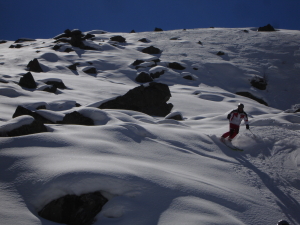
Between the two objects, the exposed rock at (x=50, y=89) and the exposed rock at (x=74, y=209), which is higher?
the exposed rock at (x=50, y=89)

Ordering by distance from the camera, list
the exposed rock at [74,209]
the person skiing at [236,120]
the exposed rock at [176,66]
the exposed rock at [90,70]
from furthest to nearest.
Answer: the exposed rock at [176,66], the exposed rock at [90,70], the person skiing at [236,120], the exposed rock at [74,209]

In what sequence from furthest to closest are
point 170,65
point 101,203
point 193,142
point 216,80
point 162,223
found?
point 170,65
point 216,80
point 193,142
point 101,203
point 162,223

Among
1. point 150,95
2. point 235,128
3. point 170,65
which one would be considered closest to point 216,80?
point 170,65

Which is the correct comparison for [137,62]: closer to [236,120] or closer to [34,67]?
[34,67]

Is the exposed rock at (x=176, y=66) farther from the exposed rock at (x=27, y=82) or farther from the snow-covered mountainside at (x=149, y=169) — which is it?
the snow-covered mountainside at (x=149, y=169)

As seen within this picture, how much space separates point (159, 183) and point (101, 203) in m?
→ 0.94

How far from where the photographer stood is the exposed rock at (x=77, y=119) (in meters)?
6.37

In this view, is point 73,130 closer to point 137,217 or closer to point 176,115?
point 137,217

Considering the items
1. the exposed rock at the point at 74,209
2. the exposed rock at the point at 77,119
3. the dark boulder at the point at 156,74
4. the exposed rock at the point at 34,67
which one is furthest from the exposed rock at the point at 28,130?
the dark boulder at the point at 156,74

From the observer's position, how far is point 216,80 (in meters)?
24.8

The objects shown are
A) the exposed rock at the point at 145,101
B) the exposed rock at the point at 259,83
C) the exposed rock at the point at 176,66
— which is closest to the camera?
the exposed rock at the point at 145,101

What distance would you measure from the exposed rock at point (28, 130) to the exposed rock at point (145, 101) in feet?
17.7

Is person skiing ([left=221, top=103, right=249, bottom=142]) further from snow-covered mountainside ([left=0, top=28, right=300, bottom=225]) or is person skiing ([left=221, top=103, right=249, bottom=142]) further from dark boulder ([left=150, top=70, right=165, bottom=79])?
dark boulder ([left=150, top=70, right=165, bottom=79])

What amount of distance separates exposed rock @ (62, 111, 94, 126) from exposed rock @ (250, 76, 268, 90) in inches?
882
